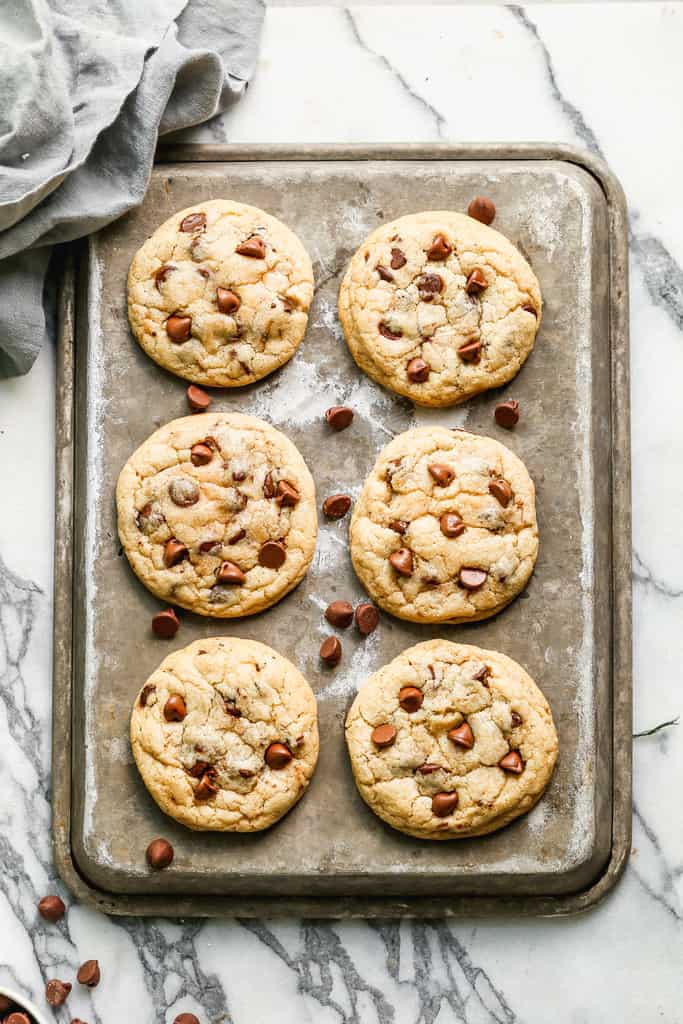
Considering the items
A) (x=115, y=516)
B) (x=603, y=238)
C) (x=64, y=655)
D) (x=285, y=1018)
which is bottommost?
(x=285, y=1018)

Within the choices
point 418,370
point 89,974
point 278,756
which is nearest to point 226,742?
point 278,756

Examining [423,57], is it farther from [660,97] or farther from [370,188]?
[660,97]

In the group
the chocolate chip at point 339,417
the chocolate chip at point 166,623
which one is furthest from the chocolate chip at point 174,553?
the chocolate chip at point 339,417

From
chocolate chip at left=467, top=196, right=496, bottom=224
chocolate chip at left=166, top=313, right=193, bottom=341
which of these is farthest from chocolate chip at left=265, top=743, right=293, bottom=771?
chocolate chip at left=467, top=196, right=496, bottom=224

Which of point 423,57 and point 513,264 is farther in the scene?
point 423,57

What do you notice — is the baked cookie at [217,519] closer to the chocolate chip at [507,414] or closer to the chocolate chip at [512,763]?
the chocolate chip at [507,414]

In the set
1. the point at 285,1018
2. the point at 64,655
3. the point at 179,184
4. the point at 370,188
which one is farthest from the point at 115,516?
the point at 285,1018

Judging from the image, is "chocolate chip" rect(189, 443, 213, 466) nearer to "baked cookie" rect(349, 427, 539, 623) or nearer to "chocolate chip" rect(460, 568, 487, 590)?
"baked cookie" rect(349, 427, 539, 623)
